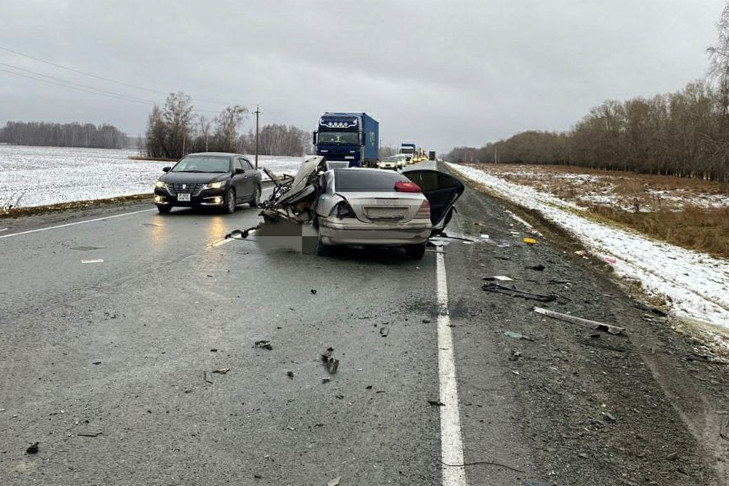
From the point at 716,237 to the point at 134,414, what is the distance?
1745cm

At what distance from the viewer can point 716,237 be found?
52.4 feet

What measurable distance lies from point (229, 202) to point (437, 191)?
22.6 feet

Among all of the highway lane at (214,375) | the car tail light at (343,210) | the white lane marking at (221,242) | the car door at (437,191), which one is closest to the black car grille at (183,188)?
the white lane marking at (221,242)

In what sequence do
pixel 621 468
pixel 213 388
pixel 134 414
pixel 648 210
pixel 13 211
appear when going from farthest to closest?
pixel 648 210, pixel 13 211, pixel 213 388, pixel 134 414, pixel 621 468

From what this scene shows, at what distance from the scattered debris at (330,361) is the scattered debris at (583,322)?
2899 millimetres

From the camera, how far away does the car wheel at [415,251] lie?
30.5 ft

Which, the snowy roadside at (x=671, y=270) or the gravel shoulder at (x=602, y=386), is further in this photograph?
the snowy roadside at (x=671, y=270)

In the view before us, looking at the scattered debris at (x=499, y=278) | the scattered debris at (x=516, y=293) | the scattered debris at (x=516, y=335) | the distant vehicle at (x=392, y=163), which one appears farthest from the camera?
the distant vehicle at (x=392, y=163)

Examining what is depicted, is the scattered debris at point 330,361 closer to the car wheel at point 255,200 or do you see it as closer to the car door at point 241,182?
the car door at point 241,182

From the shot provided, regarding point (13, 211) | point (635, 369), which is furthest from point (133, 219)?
point (635, 369)

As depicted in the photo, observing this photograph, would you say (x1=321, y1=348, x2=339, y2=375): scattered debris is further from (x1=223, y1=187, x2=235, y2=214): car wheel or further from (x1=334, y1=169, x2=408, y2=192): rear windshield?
(x1=223, y1=187, x2=235, y2=214): car wheel

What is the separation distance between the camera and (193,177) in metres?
14.9

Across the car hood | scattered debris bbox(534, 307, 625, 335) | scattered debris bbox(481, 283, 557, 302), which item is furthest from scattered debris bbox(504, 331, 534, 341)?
Answer: the car hood

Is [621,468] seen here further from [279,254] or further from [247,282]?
[279,254]
